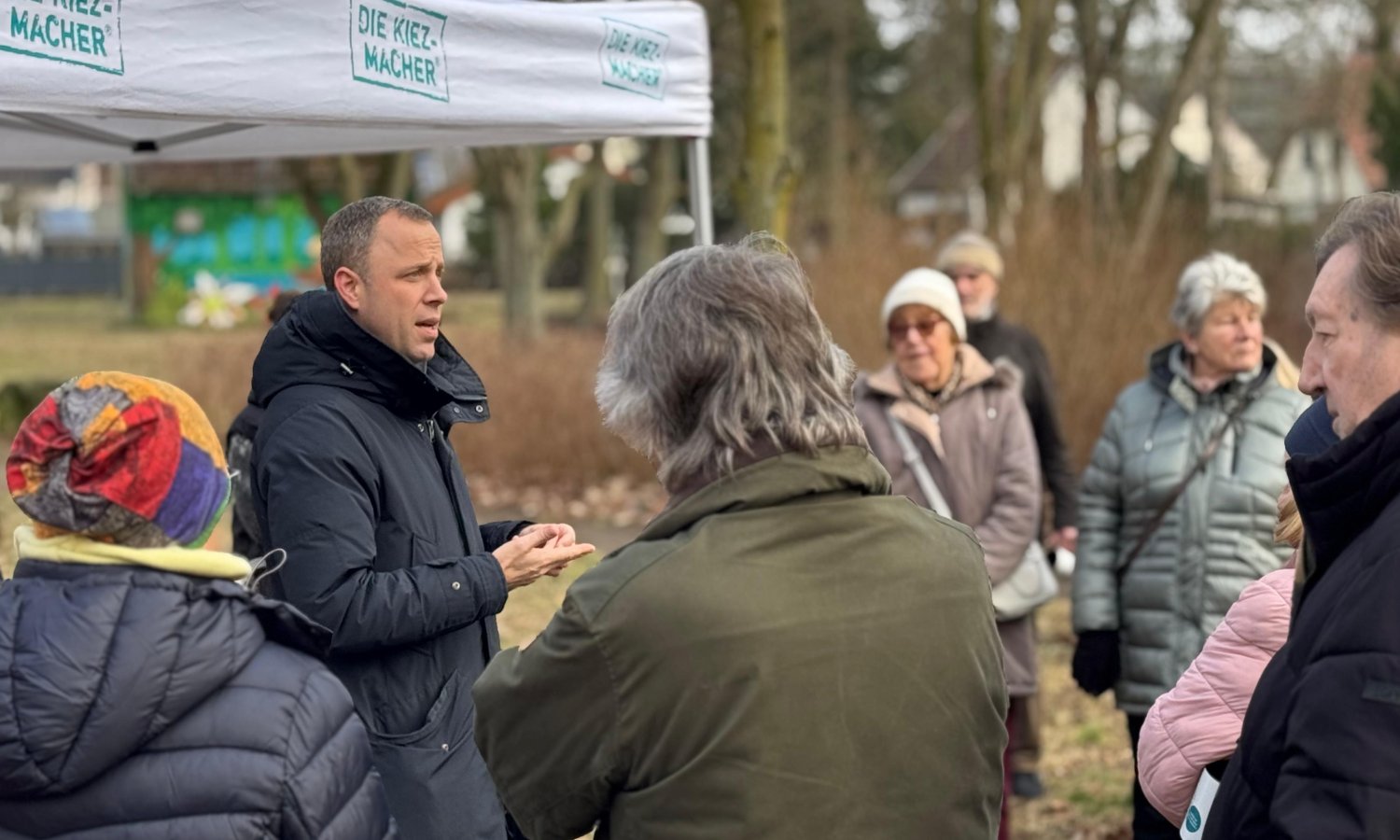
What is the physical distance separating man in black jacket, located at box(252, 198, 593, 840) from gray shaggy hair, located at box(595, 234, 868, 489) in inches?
35.9

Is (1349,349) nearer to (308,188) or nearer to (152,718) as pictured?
(152,718)

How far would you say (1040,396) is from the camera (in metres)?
6.08

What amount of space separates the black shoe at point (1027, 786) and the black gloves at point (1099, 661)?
59.3 inches

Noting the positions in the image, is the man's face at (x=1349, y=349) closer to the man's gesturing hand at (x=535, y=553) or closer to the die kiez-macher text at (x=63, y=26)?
the man's gesturing hand at (x=535, y=553)

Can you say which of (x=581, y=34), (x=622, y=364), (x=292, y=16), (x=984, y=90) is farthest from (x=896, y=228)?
(x=622, y=364)

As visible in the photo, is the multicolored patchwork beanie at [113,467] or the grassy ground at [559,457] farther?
the grassy ground at [559,457]

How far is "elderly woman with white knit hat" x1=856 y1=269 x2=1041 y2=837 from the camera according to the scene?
492 centimetres

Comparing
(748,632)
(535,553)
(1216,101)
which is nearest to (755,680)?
(748,632)

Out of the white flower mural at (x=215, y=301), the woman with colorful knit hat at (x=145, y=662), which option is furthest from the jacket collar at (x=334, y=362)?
the white flower mural at (x=215, y=301)

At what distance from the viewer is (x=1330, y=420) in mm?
2604

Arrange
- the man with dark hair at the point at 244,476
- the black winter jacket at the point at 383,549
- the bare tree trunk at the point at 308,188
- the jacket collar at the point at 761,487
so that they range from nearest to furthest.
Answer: the jacket collar at the point at 761,487 < the black winter jacket at the point at 383,549 < the man with dark hair at the point at 244,476 < the bare tree trunk at the point at 308,188

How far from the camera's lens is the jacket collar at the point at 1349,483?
1.87m

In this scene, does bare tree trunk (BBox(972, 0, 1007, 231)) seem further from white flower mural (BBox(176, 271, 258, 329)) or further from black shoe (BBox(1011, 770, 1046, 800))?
white flower mural (BBox(176, 271, 258, 329))

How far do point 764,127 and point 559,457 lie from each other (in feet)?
16.3
